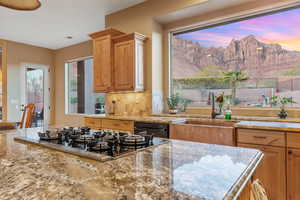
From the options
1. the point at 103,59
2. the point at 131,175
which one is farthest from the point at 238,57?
the point at 131,175

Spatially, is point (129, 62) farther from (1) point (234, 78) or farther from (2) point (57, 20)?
(2) point (57, 20)

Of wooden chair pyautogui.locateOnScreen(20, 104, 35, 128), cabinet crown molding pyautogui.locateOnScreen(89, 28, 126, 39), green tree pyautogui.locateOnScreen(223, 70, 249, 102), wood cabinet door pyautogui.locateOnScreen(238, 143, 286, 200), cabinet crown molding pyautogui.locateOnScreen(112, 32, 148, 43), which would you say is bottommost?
→ wood cabinet door pyautogui.locateOnScreen(238, 143, 286, 200)

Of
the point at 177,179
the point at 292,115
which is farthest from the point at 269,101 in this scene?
the point at 177,179

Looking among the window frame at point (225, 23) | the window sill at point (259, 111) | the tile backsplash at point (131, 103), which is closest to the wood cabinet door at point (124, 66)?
the tile backsplash at point (131, 103)

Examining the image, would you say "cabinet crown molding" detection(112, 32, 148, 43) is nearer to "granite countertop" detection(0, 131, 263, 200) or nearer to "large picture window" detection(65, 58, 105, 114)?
"large picture window" detection(65, 58, 105, 114)

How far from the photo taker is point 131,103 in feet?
12.6

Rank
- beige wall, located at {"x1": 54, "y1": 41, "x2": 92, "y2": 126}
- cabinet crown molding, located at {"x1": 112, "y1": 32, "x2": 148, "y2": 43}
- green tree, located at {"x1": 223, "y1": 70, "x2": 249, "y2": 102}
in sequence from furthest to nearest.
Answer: beige wall, located at {"x1": 54, "y1": 41, "x2": 92, "y2": 126}
cabinet crown molding, located at {"x1": 112, "y1": 32, "x2": 148, "y2": 43}
green tree, located at {"x1": 223, "y1": 70, "x2": 249, "y2": 102}

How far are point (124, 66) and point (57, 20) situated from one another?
2.05 m

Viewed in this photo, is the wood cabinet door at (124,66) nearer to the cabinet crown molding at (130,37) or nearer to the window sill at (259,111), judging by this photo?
the cabinet crown molding at (130,37)

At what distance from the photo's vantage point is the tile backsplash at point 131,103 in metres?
3.62

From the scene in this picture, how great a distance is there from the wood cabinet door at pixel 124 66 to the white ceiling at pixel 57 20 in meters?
0.83

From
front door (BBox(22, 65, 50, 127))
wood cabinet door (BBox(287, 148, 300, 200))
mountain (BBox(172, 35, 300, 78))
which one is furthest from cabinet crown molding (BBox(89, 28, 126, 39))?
front door (BBox(22, 65, 50, 127))

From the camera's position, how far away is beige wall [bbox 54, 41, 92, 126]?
5964 millimetres

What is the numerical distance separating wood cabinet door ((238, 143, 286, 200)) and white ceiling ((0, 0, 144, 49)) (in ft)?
10.3
